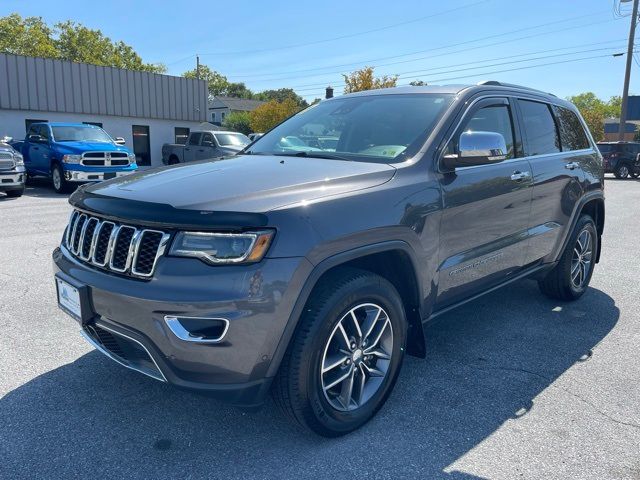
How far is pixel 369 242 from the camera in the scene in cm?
270

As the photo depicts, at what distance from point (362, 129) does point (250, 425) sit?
2046mm

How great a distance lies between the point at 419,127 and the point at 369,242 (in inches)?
41.9

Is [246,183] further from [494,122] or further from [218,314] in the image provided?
[494,122]

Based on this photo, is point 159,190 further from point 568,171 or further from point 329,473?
point 568,171

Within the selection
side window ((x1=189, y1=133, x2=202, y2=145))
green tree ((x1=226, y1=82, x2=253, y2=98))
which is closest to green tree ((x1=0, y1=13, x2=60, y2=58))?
side window ((x1=189, y1=133, x2=202, y2=145))

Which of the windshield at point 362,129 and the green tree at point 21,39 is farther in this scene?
the green tree at point 21,39

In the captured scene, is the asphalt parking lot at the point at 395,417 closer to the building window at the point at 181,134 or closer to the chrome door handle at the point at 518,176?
the chrome door handle at the point at 518,176

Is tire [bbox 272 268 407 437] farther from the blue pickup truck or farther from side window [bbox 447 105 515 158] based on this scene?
the blue pickup truck

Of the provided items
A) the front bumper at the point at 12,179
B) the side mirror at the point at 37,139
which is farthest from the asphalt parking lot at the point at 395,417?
the side mirror at the point at 37,139

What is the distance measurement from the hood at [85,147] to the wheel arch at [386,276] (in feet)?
42.2

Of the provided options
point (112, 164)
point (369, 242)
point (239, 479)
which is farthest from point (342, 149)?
point (112, 164)

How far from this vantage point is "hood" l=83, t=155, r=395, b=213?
2441mm

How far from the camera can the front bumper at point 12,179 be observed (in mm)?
12352

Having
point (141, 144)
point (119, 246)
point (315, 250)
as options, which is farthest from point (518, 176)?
point (141, 144)
